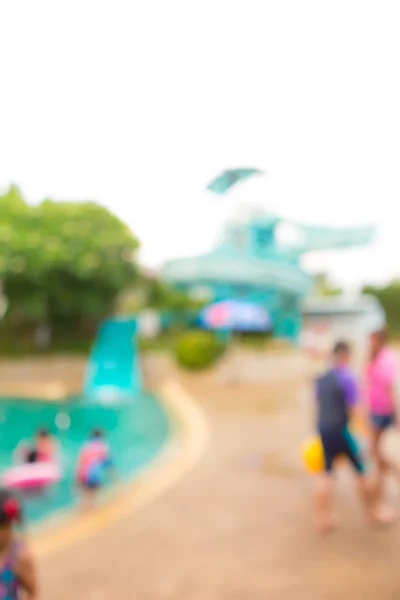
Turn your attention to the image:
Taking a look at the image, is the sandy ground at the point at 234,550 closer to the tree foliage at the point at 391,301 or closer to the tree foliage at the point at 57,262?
the tree foliage at the point at 57,262

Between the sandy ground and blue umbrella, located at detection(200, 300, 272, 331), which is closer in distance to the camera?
the sandy ground

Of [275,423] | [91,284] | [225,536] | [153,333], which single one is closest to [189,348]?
[91,284]

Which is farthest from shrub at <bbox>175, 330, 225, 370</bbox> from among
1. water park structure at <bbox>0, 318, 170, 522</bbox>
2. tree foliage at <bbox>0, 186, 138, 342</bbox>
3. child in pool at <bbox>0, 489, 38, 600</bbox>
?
child in pool at <bbox>0, 489, 38, 600</bbox>

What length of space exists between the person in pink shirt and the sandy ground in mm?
436

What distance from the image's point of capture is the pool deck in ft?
8.21

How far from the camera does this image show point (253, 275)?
47.5 feet

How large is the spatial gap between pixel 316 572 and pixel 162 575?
776mm

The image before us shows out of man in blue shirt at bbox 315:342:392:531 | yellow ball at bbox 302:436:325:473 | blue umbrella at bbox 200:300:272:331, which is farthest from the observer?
blue umbrella at bbox 200:300:272:331

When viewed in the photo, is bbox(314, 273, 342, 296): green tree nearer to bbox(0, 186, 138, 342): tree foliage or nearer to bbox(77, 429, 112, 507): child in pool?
bbox(0, 186, 138, 342): tree foliage

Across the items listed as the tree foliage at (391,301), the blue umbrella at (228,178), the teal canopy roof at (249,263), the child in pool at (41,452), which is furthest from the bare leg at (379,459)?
the tree foliage at (391,301)

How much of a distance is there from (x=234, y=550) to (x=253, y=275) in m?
11.8

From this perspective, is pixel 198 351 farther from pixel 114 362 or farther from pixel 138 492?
pixel 138 492

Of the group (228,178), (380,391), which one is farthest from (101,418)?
(228,178)

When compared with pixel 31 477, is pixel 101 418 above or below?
below
